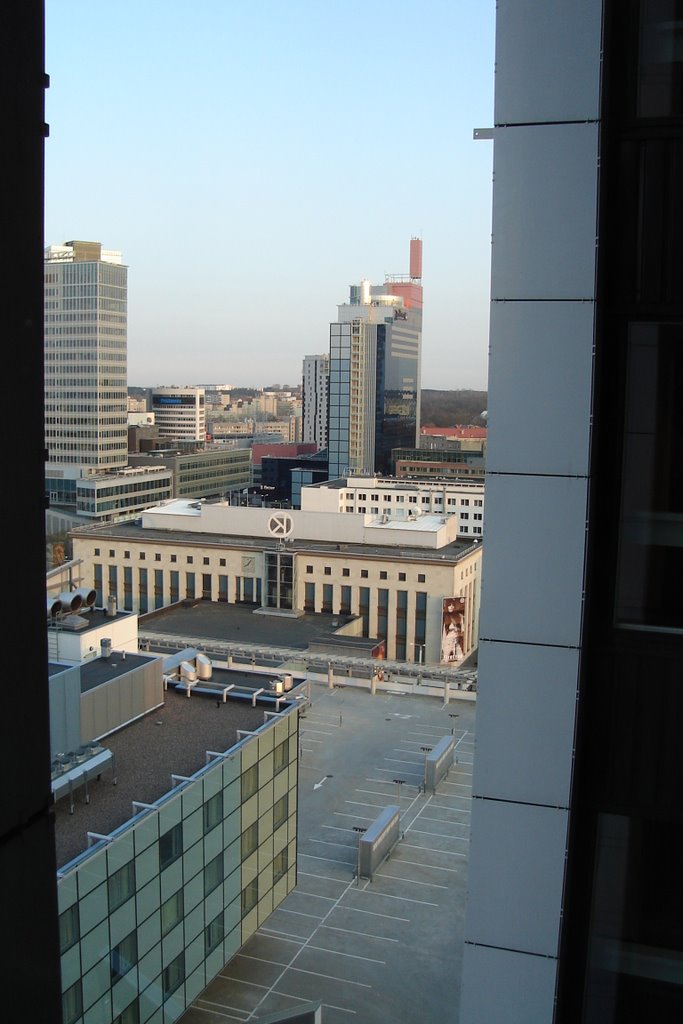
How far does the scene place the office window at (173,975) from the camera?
1246 cm

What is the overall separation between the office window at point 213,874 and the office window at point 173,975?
0.98 meters

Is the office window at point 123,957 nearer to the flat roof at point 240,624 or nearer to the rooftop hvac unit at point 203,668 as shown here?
the rooftop hvac unit at point 203,668

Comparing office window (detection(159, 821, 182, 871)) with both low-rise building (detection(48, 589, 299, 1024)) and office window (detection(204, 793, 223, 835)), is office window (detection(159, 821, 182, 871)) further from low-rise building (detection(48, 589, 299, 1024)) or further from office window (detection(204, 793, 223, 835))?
office window (detection(204, 793, 223, 835))

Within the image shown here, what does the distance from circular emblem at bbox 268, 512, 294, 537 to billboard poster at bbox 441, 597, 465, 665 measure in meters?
9.71

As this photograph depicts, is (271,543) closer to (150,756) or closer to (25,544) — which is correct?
(150,756)

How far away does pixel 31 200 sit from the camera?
1.23m

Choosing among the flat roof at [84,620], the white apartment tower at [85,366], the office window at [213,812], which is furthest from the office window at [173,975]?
the white apartment tower at [85,366]

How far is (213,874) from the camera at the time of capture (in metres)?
13.7

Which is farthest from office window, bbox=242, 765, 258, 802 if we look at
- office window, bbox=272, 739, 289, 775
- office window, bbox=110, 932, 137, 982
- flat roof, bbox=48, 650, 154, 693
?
office window, bbox=110, 932, 137, 982

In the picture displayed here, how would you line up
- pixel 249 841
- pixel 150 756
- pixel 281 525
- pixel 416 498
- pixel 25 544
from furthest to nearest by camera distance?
pixel 416 498
pixel 281 525
pixel 249 841
pixel 150 756
pixel 25 544

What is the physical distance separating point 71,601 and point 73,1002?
301 inches

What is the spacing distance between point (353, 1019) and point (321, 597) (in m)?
32.4

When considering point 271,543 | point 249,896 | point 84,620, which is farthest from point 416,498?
point 249,896

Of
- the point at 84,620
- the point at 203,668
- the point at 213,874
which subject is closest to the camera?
the point at 213,874
